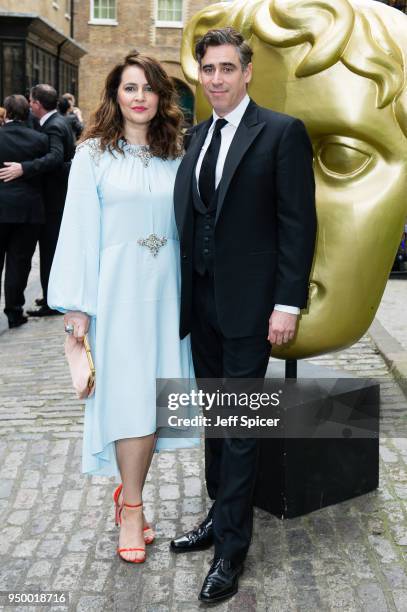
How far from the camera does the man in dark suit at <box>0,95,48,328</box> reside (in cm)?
726

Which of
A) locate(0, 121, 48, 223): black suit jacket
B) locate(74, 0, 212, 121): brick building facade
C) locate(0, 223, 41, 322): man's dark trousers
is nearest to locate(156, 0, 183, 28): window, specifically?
locate(74, 0, 212, 121): brick building facade

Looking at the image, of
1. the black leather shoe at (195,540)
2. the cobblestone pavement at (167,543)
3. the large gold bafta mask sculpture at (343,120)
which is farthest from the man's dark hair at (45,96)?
the black leather shoe at (195,540)

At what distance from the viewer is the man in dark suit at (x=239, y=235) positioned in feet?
9.40

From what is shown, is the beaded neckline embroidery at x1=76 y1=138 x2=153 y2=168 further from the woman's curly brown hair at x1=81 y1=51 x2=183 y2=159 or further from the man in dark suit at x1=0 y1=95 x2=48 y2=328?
the man in dark suit at x1=0 y1=95 x2=48 y2=328

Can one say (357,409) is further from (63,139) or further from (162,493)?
(63,139)

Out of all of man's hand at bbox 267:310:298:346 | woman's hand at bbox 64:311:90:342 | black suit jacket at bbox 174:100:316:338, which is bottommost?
woman's hand at bbox 64:311:90:342

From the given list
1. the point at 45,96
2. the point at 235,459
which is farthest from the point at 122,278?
the point at 45,96

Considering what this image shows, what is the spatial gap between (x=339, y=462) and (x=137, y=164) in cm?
161

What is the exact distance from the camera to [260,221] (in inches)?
115

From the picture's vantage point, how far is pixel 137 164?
10.3 ft

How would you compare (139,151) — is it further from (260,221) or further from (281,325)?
(281,325)

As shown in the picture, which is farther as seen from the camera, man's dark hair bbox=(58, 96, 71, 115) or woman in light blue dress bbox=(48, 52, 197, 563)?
→ man's dark hair bbox=(58, 96, 71, 115)

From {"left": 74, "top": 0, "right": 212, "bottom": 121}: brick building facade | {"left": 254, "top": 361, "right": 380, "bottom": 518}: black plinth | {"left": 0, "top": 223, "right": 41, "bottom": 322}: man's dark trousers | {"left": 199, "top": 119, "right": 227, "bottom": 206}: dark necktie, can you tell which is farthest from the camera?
{"left": 74, "top": 0, "right": 212, "bottom": 121}: brick building facade

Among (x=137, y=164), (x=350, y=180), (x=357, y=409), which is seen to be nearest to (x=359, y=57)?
(x=350, y=180)
